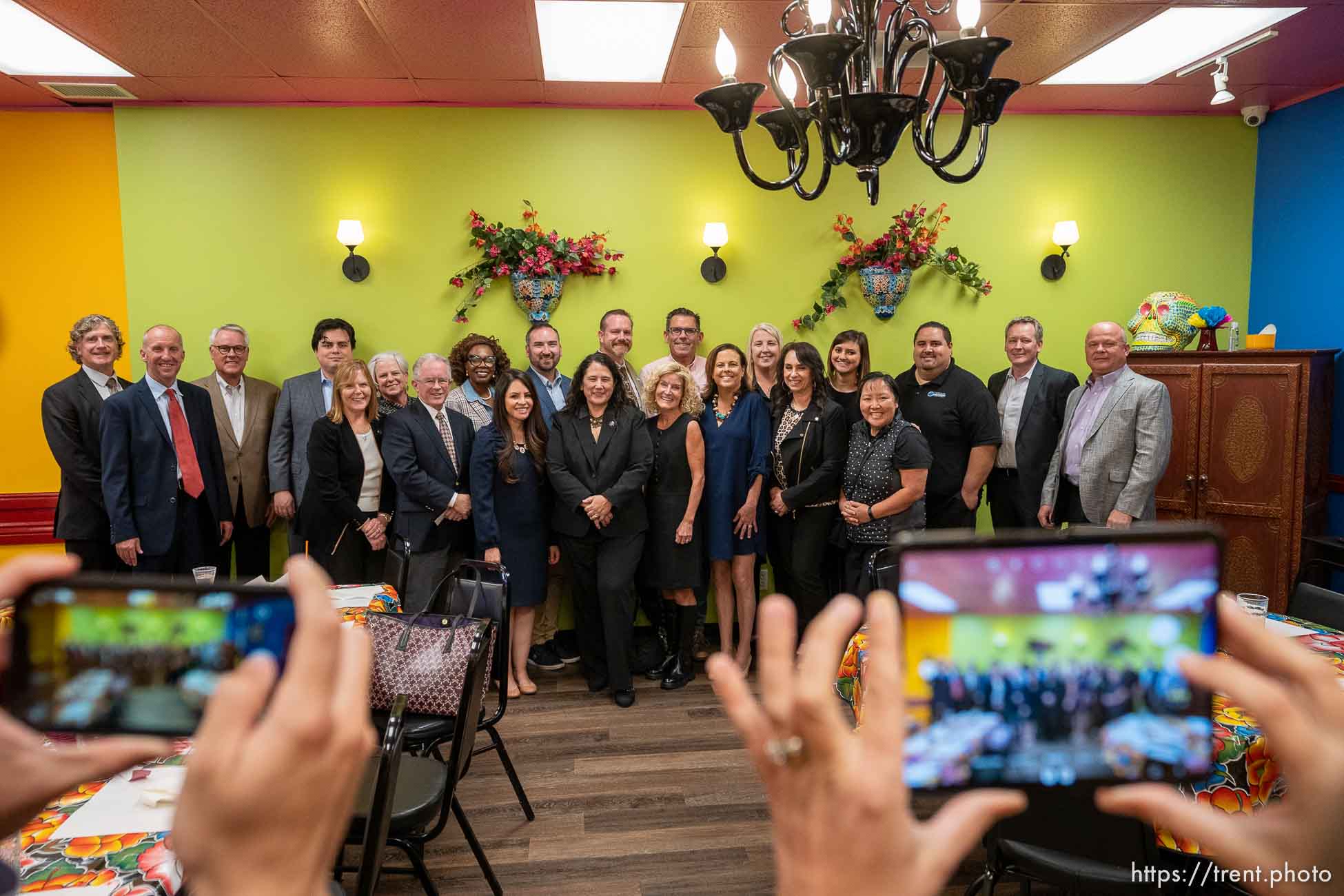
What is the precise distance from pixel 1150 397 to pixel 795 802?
3.90 metres

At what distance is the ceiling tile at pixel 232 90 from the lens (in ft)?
13.1

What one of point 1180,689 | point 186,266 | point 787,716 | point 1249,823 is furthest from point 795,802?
point 186,266

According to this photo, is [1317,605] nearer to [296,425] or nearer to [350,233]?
[296,425]

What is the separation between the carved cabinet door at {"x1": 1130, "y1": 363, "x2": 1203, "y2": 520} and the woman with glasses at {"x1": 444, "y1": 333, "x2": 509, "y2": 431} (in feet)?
12.1

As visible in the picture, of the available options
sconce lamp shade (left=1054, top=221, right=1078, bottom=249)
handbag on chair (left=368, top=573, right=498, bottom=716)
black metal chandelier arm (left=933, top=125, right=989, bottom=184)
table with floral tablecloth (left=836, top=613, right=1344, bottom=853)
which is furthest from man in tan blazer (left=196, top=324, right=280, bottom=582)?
sconce lamp shade (left=1054, top=221, right=1078, bottom=249)

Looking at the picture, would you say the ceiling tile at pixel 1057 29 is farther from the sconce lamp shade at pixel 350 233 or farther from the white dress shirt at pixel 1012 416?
the sconce lamp shade at pixel 350 233

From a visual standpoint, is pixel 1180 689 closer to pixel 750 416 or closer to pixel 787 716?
pixel 787 716

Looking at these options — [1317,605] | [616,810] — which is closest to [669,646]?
[616,810]

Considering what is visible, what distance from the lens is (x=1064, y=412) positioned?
420 cm

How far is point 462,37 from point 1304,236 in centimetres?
482

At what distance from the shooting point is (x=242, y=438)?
418 centimetres

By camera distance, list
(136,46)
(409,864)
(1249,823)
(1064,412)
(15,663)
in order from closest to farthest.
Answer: (1249,823)
(15,663)
(409,864)
(136,46)
(1064,412)

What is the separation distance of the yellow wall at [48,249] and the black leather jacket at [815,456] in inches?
150

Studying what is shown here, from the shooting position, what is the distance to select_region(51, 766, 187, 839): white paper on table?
1318mm
